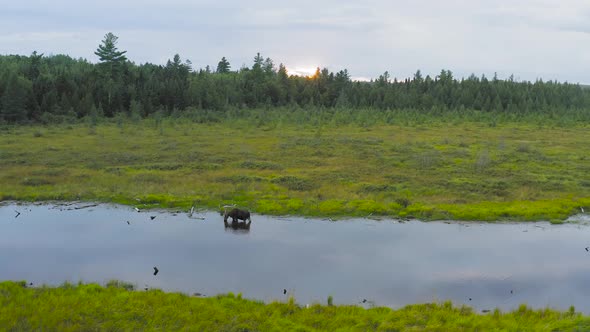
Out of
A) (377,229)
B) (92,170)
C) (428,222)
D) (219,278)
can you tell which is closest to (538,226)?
(428,222)

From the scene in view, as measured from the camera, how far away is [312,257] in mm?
20281

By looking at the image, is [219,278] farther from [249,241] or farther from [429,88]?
[429,88]

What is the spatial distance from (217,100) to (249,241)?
7849 cm

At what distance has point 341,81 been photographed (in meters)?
132

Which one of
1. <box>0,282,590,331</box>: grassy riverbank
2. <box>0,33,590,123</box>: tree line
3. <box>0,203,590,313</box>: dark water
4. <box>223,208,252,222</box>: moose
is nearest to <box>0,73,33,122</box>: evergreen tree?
<box>0,33,590,123</box>: tree line

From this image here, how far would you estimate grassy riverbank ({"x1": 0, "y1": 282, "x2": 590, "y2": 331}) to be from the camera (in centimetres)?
1355

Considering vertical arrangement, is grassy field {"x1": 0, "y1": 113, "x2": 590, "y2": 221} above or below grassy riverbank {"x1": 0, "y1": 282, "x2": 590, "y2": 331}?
above

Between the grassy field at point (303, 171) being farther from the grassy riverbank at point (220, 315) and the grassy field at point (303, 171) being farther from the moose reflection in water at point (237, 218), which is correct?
the grassy riverbank at point (220, 315)

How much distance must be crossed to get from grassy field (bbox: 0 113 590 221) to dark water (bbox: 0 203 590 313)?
249 centimetres

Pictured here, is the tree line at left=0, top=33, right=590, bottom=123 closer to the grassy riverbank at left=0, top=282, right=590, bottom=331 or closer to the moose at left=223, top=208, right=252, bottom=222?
the moose at left=223, top=208, right=252, bottom=222

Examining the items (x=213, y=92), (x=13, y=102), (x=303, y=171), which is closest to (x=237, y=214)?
(x=303, y=171)

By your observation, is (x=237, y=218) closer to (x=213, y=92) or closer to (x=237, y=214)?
(x=237, y=214)

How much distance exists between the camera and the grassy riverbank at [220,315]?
13.5m

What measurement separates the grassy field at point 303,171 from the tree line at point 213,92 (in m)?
11.7
